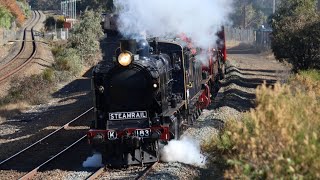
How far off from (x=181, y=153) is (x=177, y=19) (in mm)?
5278

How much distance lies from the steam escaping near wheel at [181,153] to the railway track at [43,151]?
9.50ft

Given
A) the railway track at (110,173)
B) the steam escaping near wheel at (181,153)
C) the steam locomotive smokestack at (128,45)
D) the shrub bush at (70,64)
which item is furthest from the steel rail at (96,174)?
the shrub bush at (70,64)

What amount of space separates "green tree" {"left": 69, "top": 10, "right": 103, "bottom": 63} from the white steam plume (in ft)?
66.5

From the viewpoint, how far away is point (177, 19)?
1681 cm

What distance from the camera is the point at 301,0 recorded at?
121 ft

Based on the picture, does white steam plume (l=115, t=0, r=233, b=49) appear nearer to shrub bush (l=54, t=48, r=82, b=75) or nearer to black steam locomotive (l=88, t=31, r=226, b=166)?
black steam locomotive (l=88, t=31, r=226, b=166)

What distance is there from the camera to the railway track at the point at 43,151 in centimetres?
1315

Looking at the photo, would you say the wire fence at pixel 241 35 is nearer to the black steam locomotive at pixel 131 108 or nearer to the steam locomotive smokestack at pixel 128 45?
the black steam locomotive at pixel 131 108

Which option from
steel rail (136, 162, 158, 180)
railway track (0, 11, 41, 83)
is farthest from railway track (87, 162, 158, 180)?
railway track (0, 11, 41, 83)

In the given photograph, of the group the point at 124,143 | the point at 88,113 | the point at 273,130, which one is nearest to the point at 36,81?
the point at 88,113

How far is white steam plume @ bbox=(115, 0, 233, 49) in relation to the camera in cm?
1433

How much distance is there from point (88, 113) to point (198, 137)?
23.0ft

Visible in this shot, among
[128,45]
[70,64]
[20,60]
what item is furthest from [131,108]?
[20,60]

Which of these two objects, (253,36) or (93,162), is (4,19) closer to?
(253,36)
